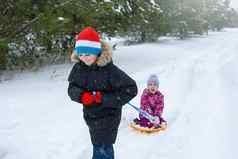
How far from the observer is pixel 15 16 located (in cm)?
1176

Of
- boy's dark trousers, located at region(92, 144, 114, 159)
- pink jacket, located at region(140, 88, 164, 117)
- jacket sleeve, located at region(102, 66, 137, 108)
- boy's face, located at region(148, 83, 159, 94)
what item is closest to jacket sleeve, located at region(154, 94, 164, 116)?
pink jacket, located at region(140, 88, 164, 117)

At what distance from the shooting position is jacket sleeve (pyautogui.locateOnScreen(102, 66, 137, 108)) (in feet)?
14.6

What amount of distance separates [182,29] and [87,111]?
28782 mm

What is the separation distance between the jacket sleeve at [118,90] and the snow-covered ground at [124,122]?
1.51m

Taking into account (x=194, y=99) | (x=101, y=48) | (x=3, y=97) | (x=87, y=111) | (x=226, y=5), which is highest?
(x=101, y=48)

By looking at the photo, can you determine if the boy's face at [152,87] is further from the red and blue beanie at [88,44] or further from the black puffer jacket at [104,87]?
the red and blue beanie at [88,44]

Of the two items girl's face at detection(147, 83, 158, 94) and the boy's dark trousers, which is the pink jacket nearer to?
girl's face at detection(147, 83, 158, 94)

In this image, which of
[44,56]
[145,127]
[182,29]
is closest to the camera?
[145,127]

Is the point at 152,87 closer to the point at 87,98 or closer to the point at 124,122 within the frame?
the point at 124,122

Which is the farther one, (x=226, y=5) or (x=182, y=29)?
(x=226, y=5)

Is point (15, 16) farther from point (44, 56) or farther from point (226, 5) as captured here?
point (226, 5)

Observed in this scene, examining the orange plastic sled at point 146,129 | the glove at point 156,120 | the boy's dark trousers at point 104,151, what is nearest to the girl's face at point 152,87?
the glove at point 156,120

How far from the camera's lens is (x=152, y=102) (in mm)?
7578

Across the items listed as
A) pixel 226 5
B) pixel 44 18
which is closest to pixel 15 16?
pixel 44 18
